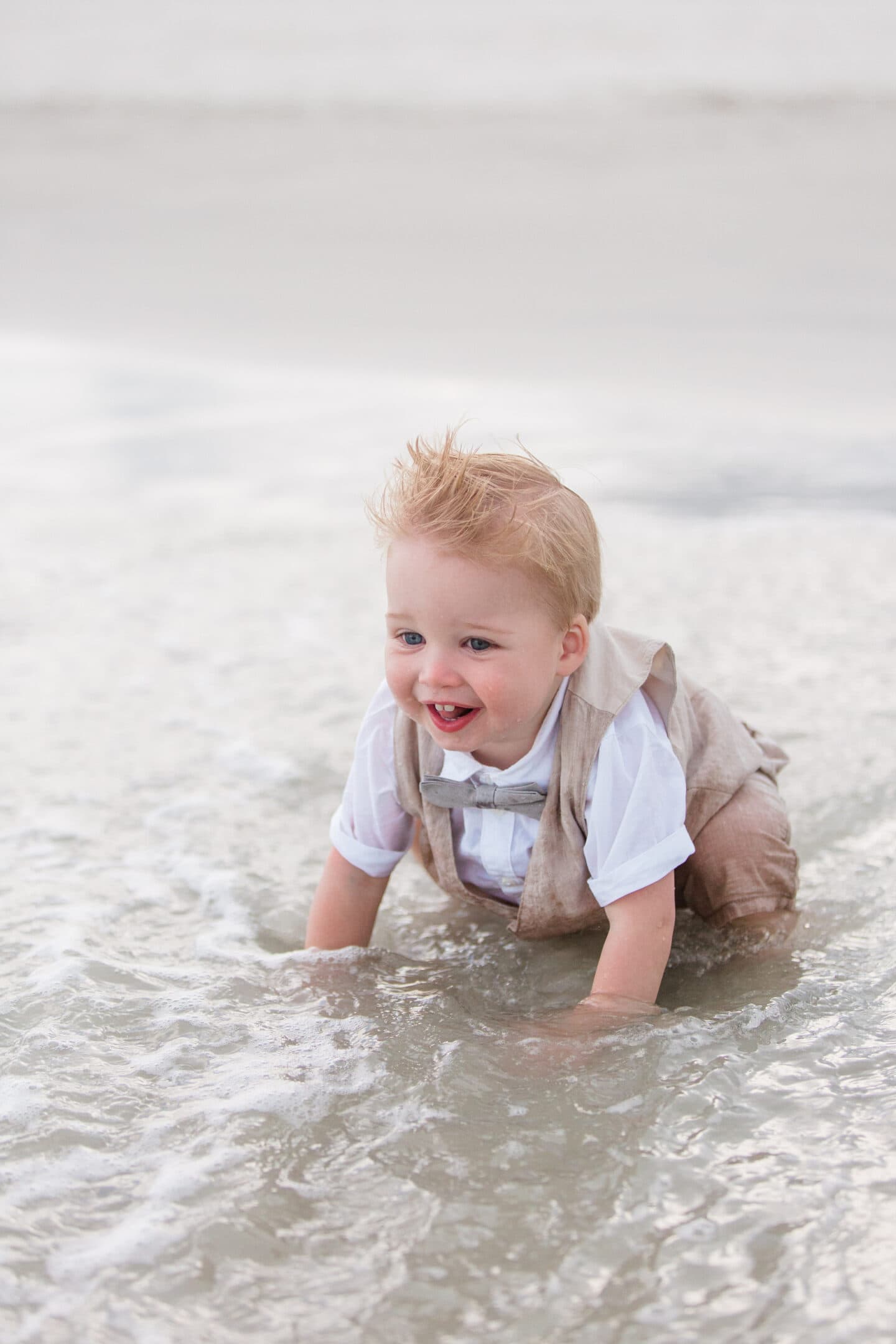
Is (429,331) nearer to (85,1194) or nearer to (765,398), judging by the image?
(765,398)

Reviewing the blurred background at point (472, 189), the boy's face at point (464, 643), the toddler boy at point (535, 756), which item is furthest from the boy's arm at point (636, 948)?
the blurred background at point (472, 189)

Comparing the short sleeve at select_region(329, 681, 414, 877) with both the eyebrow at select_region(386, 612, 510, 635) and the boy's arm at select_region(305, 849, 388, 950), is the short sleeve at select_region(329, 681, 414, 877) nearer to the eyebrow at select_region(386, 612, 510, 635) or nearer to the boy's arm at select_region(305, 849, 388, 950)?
the boy's arm at select_region(305, 849, 388, 950)

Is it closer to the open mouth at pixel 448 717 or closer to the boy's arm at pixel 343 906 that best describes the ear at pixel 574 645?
the open mouth at pixel 448 717

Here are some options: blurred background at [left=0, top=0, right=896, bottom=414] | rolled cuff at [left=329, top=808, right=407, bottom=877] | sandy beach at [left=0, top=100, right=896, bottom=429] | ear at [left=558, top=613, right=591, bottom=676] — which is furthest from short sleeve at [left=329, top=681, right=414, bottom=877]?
blurred background at [left=0, top=0, right=896, bottom=414]

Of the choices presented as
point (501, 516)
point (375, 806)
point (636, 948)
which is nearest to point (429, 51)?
point (375, 806)

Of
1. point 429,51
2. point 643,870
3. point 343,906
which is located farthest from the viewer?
point 429,51

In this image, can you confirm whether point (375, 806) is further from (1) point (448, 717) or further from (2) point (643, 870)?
(2) point (643, 870)

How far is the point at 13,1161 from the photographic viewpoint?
1.43 metres

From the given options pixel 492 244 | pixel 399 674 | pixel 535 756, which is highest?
pixel 492 244

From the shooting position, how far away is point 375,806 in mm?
1865

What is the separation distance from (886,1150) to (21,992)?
3.62ft

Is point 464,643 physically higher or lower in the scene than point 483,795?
higher

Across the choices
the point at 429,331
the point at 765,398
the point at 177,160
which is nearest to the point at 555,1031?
the point at 765,398

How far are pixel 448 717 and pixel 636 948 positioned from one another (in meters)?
0.37
